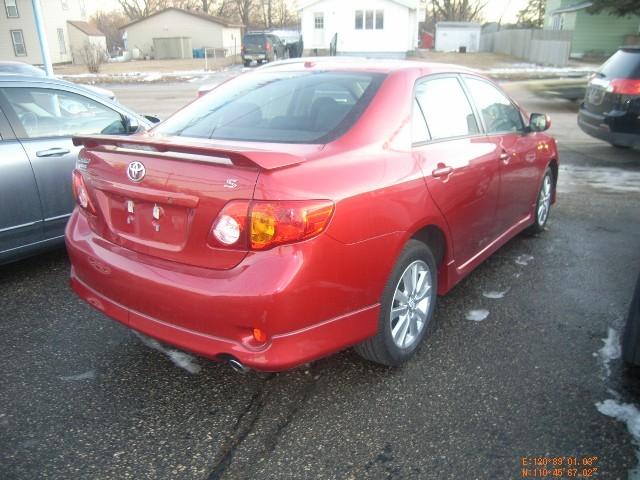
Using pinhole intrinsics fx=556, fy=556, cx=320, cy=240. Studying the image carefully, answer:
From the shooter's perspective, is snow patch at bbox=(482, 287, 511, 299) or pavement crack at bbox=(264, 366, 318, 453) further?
snow patch at bbox=(482, 287, 511, 299)

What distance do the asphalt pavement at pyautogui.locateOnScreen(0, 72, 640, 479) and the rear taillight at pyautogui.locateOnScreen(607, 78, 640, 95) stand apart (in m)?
5.01

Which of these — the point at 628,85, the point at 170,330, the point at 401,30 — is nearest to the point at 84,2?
the point at 401,30

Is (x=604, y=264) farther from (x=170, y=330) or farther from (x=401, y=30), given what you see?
(x=401, y=30)

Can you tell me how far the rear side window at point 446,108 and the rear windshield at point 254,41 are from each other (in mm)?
32928

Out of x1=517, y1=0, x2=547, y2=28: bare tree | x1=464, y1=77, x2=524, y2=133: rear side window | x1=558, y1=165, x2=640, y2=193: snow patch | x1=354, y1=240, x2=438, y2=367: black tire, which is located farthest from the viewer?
x1=517, y1=0, x2=547, y2=28: bare tree

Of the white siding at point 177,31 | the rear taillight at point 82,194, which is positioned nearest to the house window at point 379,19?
the white siding at point 177,31

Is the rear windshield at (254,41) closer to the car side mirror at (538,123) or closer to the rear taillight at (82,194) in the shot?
the car side mirror at (538,123)

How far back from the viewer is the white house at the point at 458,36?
46.8 meters

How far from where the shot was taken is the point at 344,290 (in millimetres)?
2549

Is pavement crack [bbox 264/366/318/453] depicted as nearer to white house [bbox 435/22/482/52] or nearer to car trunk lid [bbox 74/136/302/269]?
car trunk lid [bbox 74/136/302/269]

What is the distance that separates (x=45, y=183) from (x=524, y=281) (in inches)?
148

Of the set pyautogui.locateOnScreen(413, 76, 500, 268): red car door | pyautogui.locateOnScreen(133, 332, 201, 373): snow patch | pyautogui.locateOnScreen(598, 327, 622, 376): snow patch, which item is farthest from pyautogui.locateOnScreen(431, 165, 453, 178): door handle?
pyautogui.locateOnScreen(133, 332, 201, 373): snow patch

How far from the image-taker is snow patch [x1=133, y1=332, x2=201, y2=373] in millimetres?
3129

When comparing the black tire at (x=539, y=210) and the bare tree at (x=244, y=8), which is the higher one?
the bare tree at (x=244, y=8)
